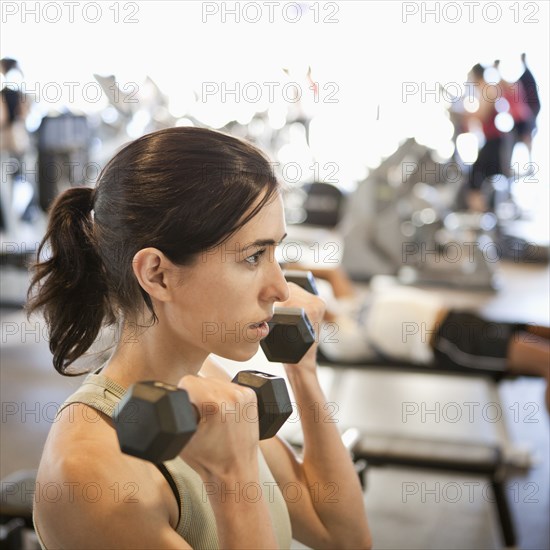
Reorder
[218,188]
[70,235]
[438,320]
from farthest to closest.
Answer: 1. [438,320]
2. [70,235]
3. [218,188]

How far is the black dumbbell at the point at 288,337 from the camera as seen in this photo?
3.92 ft

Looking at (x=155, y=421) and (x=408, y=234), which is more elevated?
(x=155, y=421)

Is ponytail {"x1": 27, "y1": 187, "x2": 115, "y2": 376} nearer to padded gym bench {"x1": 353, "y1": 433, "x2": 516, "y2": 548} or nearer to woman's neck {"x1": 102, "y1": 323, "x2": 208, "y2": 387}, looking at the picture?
woman's neck {"x1": 102, "y1": 323, "x2": 208, "y2": 387}

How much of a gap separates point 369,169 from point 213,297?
525cm

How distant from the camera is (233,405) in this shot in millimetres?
803

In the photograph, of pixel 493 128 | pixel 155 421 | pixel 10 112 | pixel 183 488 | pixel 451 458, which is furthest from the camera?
pixel 493 128

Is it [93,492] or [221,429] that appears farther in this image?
[93,492]

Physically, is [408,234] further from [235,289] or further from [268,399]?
[268,399]

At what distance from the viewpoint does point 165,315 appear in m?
1.17

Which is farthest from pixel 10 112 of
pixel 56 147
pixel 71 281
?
pixel 71 281

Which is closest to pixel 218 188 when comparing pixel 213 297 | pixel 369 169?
pixel 213 297

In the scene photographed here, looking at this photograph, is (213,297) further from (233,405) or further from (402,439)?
(402,439)

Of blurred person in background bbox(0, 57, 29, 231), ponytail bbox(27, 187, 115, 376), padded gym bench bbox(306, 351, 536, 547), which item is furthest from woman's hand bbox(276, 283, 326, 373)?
blurred person in background bbox(0, 57, 29, 231)

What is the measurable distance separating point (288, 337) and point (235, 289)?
0.14 metres
